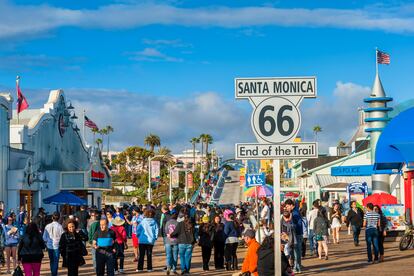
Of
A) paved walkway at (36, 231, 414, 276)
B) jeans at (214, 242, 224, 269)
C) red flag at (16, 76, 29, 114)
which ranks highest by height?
red flag at (16, 76, 29, 114)

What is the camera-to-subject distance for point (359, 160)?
204 feet

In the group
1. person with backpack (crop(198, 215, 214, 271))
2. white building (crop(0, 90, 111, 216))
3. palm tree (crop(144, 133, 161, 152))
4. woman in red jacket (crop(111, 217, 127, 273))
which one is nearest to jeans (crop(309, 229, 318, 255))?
person with backpack (crop(198, 215, 214, 271))

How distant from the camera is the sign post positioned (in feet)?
31.4

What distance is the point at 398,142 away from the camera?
21.9 m

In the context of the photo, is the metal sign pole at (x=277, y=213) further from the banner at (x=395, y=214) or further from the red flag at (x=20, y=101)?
the red flag at (x=20, y=101)

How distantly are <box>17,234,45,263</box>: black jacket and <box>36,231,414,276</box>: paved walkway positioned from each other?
458 centimetres

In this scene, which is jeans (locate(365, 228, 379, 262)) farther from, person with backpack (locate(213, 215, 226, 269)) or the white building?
the white building

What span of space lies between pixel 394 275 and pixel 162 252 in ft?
40.6

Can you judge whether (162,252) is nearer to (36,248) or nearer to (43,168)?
(36,248)

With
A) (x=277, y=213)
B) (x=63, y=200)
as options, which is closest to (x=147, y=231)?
(x=277, y=213)

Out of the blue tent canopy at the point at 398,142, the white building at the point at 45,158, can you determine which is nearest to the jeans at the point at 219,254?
the blue tent canopy at the point at 398,142

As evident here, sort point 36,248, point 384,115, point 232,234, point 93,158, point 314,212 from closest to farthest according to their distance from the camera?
point 36,248, point 232,234, point 314,212, point 384,115, point 93,158

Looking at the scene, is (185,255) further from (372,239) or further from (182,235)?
(372,239)

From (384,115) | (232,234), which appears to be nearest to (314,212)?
(232,234)
